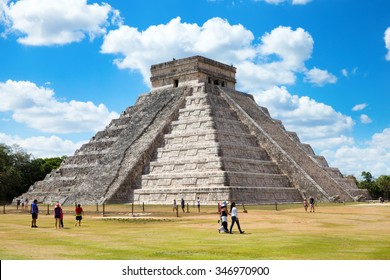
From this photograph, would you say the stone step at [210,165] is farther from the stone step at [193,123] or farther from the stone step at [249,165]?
the stone step at [193,123]

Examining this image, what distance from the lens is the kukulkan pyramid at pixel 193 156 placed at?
35.5 meters

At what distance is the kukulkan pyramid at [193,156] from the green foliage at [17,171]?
5.42m

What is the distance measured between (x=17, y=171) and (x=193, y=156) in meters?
22.4

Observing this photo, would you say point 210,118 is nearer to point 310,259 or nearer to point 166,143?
point 166,143

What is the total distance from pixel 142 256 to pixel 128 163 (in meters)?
27.5

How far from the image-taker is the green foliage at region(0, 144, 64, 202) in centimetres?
4862

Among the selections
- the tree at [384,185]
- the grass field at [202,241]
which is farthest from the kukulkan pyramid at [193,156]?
the tree at [384,185]

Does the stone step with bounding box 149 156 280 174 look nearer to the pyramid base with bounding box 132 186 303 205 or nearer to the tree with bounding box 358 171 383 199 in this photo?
the pyramid base with bounding box 132 186 303 205

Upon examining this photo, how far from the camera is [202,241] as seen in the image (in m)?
15.0

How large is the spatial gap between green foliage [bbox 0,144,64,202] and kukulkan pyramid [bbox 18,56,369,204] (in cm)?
542

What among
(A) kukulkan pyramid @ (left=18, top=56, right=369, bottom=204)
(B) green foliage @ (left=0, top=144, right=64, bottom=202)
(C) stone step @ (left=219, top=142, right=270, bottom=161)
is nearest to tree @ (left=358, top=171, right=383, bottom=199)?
(A) kukulkan pyramid @ (left=18, top=56, right=369, bottom=204)

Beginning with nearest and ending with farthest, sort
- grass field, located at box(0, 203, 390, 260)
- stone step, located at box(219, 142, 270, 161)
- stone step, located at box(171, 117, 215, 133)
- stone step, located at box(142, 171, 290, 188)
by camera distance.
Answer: grass field, located at box(0, 203, 390, 260)
stone step, located at box(142, 171, 290, 188)
stone step, located at box(219, 142, 270, 161)
stone step, located at box(171, 117, 215, 133)

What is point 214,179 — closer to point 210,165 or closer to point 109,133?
point 210,165
